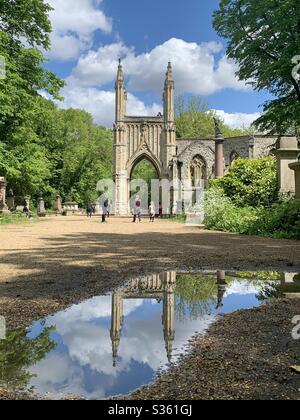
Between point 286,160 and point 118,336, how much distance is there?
572 inches

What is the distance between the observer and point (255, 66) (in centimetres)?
1636

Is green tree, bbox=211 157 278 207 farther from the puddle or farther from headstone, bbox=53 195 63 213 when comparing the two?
headstone, bbox=53 195 63 213

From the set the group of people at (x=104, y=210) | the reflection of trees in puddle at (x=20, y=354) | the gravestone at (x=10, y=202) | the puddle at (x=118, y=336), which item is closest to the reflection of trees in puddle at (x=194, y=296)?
the puddle at (x=118, y=336)

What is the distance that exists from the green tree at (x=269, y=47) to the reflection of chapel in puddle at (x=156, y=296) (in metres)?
8.20

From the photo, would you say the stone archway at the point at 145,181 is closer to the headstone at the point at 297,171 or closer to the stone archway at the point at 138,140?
the stone archway at the point at 138,140

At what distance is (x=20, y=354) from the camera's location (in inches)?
118

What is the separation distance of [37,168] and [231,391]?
2328 cm

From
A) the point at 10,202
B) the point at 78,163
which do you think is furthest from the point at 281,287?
the point at 78,163

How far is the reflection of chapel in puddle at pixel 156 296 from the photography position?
343 centimetres

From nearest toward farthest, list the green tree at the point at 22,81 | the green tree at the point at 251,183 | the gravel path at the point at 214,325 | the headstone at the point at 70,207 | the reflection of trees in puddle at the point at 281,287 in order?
the gravel path at the point at 214,325 < the reflection of trees in puddle at the point at 281,287 < the green tree at the point at 251,183 < the green tree at the point at 22,81 < the headstone at the point at 70,207

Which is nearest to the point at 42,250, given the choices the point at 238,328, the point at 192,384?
the point at 238,328

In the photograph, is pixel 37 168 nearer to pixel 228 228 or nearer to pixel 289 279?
pixel 228 228

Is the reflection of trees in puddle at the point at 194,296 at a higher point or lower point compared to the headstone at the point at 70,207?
lower

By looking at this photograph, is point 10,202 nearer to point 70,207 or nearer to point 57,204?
point 57,204
